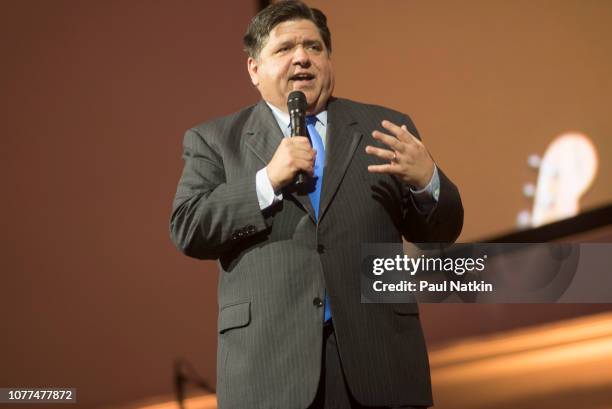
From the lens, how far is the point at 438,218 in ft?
4.90

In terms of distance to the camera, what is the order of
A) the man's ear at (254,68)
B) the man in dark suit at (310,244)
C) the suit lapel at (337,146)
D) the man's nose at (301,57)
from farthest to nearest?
1. the man's ear at (254,68)
2. the man's nose at (301,57)
3. the suit lapel at (337,146)
4. the man in dark suit at (310,244)

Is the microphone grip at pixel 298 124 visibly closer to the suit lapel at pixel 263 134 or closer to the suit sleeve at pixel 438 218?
the suit lapel at pixel 263 134

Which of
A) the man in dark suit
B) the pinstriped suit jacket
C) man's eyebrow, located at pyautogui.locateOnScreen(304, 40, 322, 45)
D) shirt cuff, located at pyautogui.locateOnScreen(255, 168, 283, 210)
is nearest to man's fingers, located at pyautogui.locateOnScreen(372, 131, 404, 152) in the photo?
the man in dark suit

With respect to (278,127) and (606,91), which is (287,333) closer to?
(278,127)

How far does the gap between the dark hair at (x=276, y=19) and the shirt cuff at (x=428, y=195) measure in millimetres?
422

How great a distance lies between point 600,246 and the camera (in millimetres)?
2367

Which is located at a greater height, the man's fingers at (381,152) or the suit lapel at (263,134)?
the suit lapel at (263,134)

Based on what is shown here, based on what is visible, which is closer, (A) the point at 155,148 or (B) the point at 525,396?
(B) the point at 525,396

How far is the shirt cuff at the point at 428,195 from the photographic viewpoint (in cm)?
148

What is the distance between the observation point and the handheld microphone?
1.46m

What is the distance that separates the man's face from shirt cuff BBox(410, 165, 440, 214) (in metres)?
0.31

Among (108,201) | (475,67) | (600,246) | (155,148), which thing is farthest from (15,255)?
(600,246)

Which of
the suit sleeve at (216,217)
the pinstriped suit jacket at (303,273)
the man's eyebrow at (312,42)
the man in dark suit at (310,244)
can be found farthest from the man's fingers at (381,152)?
the man's eyebrow at (312,42)

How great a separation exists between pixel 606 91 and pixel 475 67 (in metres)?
0.50
